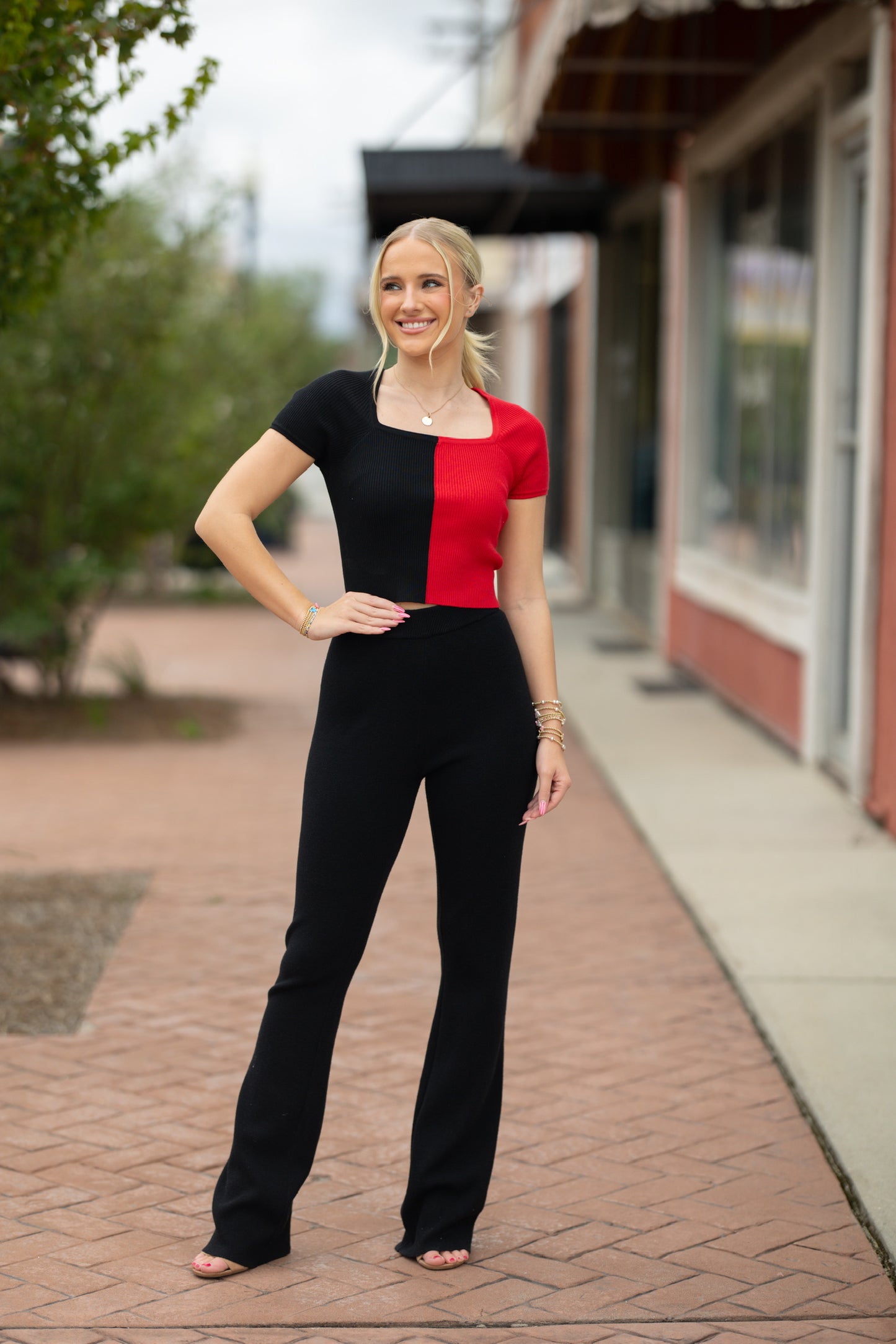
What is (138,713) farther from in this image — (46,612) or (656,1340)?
(656,1340)

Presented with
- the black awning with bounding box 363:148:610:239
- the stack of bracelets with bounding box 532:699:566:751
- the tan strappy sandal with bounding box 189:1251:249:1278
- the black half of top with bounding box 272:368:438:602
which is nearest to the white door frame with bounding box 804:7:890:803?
the black awning with bounding box 363:148:610:239

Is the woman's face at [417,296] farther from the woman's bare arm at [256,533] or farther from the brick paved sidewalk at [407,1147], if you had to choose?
the brick paved sidewalk at [407,1147]

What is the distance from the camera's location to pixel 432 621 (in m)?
3.17

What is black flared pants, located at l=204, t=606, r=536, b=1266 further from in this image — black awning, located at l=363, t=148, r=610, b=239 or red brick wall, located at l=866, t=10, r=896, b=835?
black awning, located at l=363, t=148, r=610, b=239

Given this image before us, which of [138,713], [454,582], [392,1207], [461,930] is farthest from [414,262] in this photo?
[138,713]

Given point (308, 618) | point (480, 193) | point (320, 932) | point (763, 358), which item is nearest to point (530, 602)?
point (308, 618)

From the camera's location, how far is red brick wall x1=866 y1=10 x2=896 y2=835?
23.4 ft

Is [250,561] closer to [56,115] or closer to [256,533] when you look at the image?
[256,533]

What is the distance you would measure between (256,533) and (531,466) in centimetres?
54

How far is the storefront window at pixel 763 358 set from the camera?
30.8 feet

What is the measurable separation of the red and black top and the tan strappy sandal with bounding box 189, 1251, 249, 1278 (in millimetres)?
1285

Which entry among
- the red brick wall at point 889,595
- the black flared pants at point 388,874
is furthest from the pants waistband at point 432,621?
the red brick wall at point 889,595

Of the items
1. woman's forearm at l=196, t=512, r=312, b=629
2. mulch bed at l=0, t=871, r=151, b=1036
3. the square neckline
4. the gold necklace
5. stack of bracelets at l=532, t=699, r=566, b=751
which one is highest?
the gold necklace

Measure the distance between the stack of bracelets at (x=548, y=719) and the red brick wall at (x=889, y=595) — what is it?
4081 millimetres
